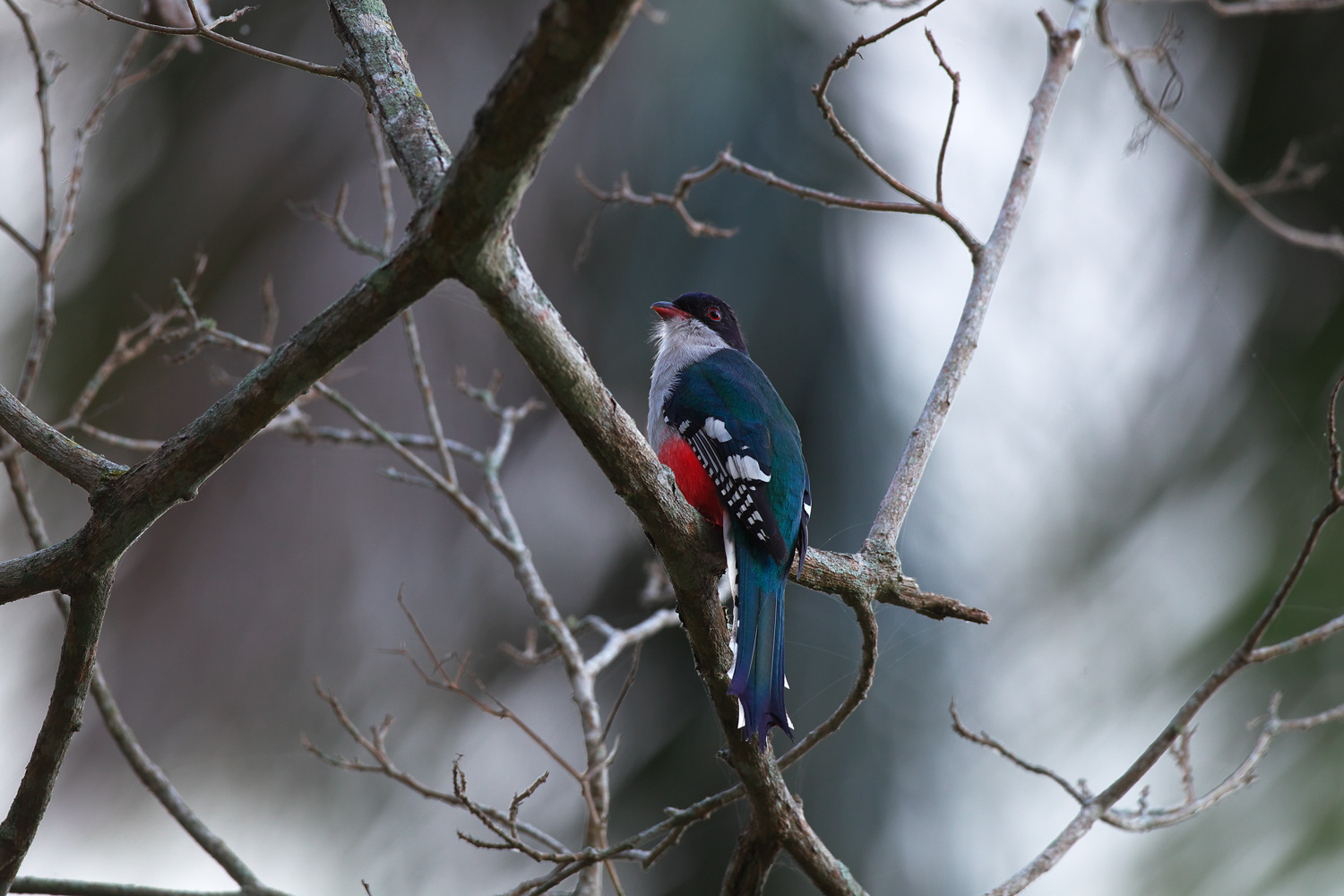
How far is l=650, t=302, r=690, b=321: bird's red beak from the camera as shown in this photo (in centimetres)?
417

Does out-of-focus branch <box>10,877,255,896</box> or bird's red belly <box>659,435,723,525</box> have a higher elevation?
bird's red belly <box>659,435,723,525</box>

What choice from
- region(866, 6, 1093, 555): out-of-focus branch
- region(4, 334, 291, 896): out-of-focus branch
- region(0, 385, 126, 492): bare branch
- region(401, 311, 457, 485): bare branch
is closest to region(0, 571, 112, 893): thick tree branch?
region(0, 385, 126, 492): bare branch

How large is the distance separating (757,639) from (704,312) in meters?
1.97

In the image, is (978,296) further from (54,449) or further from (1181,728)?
(54,449)

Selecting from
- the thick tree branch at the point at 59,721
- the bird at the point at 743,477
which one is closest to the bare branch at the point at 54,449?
the thick tree branch at the point at 59,721

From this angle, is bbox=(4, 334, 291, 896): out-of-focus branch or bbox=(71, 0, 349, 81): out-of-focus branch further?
bbox=(4, 334, 291, 896): out-of-focus branch

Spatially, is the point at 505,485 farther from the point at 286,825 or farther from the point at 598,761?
the point at 598,761

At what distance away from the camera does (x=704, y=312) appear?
4.16 meters

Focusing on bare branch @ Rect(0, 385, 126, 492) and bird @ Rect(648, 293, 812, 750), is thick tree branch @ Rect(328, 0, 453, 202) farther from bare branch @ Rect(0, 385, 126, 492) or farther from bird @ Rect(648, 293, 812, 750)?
bird @ Rect(648, 293, 812, 750)

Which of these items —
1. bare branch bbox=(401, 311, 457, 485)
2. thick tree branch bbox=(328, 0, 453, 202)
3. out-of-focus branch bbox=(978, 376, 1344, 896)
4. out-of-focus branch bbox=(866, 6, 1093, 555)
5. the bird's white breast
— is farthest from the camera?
bare branch bbox=(401, 311, 457, 485)

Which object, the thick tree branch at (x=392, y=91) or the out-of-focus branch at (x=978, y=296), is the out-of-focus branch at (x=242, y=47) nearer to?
the thick tree branch at (x=392, y=91)

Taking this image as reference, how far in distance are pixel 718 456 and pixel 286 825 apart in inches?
204

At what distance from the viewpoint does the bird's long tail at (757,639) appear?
228 cm

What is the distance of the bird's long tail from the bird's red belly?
1.07 feet
